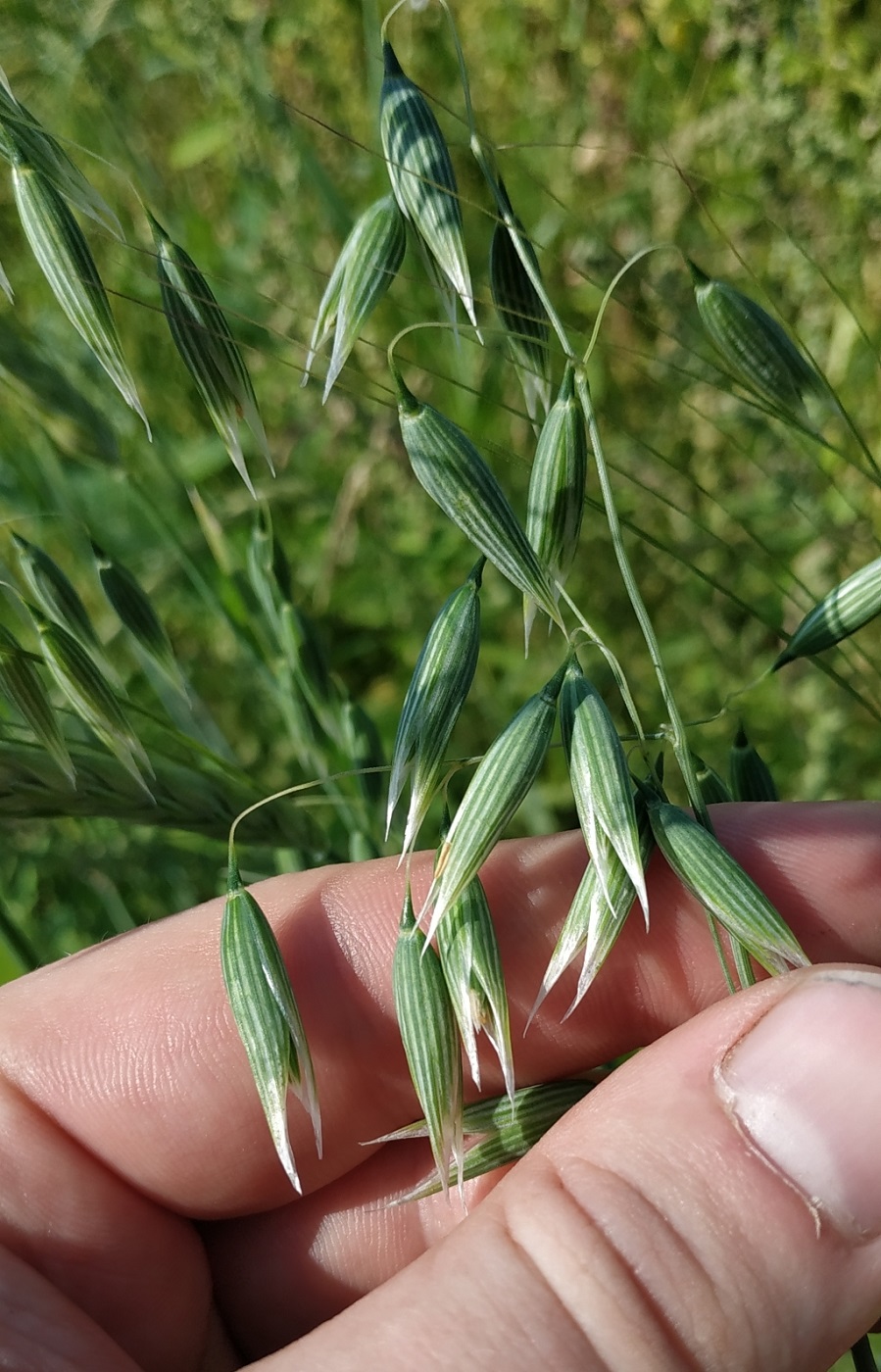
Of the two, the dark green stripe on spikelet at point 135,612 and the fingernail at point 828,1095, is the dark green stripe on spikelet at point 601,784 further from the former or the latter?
the dark green stripe on spikelet at point 135,612

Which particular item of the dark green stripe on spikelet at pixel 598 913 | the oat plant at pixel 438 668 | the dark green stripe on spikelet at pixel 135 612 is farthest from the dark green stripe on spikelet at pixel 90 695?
the dark green stripe on spikelet at pixel 598 913

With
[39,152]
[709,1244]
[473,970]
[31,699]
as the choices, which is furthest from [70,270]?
[709,1244]

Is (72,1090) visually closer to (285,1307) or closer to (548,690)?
(285,1307)

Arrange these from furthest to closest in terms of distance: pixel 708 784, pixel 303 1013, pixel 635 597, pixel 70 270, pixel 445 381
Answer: pixel 445 381, pixel 303 1013, pixel 708 784, pixel 70 270, pixel 635 597

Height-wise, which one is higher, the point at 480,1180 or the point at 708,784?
the point at 708,784

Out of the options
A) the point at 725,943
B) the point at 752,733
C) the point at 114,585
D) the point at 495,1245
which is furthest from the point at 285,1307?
the point at 752,733

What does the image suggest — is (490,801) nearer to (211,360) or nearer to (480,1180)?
(211,360)

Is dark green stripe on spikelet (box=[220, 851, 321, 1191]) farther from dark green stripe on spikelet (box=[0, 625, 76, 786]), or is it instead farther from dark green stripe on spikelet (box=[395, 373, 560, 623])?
dark green stripe on spikelet (box=[395, 373, 560, 623])
